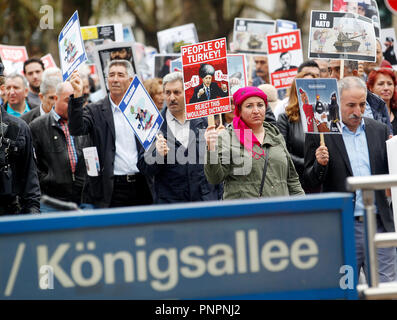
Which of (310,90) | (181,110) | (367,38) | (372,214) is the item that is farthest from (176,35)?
(372,214)

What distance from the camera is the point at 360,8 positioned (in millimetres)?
10023

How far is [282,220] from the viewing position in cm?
384

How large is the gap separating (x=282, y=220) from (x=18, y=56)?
404 inches

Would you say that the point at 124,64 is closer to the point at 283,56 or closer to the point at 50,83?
the point at 50,83

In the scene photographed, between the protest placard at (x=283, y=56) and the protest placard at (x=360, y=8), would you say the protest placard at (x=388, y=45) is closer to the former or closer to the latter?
the protest placard at (x=283, y=56)

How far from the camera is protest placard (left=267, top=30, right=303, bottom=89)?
11406 millimetres

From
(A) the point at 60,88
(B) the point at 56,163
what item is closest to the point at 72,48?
(A) the point at 60,88

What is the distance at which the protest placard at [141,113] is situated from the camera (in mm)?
7664

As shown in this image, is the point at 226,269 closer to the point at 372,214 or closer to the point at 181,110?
the point at 372,214

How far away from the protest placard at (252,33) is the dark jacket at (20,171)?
6.24m

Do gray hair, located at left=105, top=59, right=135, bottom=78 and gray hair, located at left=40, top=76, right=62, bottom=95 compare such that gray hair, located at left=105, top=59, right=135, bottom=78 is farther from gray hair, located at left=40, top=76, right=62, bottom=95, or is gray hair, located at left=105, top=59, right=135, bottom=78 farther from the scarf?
the scarf

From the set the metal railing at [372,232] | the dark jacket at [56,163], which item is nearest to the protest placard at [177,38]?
the dark jacket at [56,163]

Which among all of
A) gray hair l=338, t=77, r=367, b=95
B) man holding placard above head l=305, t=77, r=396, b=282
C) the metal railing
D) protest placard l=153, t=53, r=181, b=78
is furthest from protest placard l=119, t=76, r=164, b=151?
the metal railing

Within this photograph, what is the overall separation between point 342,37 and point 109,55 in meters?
2.51
